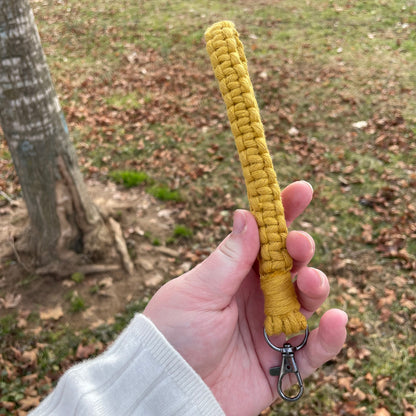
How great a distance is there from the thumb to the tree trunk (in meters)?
2.22

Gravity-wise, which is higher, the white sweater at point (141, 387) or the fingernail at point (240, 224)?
the fingernail at point (240, 224)

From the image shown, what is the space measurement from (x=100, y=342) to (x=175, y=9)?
8378 mm

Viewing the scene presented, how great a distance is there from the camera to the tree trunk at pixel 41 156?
3141 millimetres

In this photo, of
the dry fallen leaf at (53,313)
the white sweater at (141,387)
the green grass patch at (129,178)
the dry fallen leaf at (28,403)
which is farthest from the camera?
the green grass patch at (129,178)

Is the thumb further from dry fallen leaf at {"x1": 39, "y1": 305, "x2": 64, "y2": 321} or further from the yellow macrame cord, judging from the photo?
dry fallen leaf at {"x1": 39, "y1": 305, "x2": 64, "y2": 321}

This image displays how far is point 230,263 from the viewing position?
5.92 ft

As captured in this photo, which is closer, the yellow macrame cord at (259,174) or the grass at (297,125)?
the yellow macrame cord at (259,174)

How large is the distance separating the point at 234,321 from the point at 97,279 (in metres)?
2.34

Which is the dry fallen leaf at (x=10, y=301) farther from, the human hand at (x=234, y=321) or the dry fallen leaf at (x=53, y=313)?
the human hand at (x=234, y=321)

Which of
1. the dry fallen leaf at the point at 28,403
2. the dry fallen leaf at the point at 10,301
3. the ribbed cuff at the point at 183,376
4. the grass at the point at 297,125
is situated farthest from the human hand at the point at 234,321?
the dry fallen leaf at the point at 10,301

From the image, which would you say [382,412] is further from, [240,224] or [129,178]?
[129,178]

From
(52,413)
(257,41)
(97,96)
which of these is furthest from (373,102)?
(52,413)

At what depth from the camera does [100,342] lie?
138 inches

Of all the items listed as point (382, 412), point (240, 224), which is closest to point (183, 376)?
point (240, 224)
